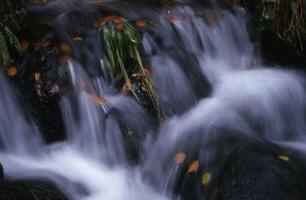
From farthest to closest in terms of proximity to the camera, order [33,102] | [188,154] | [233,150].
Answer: [33,102]
[188,154]
[233,150]

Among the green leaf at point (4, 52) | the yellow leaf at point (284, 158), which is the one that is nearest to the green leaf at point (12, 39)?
the green leaf at point (4, 52)

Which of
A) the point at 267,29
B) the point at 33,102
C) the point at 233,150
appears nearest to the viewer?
the point at 233,150

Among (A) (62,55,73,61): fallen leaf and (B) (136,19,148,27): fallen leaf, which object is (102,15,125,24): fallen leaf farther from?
(A) (62,55,73,61): fallen leaf

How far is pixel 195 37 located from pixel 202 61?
0.36 meters

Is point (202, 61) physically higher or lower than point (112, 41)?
lower

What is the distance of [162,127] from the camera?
5.25 meters

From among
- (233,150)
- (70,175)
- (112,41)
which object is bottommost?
(70,175)

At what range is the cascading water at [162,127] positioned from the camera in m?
4.70

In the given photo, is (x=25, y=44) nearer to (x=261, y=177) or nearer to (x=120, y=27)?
(x=120, y=27)

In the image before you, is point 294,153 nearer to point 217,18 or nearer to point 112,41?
point 112,41

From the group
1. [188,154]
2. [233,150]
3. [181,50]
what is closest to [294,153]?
[233,150]

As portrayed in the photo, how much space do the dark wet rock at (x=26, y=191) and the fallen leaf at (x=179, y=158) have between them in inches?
48.4

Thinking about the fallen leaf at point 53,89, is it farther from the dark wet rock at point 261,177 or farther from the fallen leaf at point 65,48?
the dark wet rock at point 261,177

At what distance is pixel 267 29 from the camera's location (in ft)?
23.1
